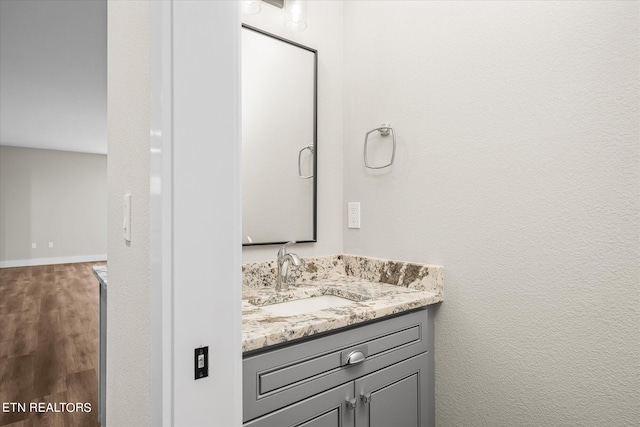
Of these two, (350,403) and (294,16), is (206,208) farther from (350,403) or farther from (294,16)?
(294,16)

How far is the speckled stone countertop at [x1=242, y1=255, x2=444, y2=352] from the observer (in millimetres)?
1078

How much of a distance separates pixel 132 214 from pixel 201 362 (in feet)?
1.30

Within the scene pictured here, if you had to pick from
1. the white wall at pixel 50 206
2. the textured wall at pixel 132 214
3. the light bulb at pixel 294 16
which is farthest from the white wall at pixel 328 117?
the white wall at pixel 50 206

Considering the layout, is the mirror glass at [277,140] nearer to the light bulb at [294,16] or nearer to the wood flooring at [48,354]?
the light bulb at [294,16]

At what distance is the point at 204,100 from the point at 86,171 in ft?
31.8

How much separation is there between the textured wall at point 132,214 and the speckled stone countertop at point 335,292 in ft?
0.88

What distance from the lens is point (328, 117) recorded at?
1944mm

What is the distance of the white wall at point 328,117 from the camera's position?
74.6 inches

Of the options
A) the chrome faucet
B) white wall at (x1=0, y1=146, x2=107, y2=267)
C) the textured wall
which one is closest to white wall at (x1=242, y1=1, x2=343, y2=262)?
the chrome faucet

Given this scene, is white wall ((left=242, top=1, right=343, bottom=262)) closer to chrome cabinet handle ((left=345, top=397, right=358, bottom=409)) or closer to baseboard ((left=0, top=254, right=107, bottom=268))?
chrome cabinet handle ((left=345, top=397, right=358, bottom=409))

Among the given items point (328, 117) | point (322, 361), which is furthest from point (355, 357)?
point (328, 117)

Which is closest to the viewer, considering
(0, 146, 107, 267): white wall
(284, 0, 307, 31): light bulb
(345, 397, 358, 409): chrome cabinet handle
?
(345, 397, 358, 409): chrome cabinet handle

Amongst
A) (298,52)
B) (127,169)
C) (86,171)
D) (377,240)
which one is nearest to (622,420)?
(377,240)

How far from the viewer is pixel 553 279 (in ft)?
3.97
